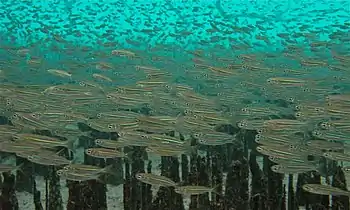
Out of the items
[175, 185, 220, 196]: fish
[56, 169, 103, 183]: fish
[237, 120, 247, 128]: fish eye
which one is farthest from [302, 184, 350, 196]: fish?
[56, 169, 103, 183]: fish

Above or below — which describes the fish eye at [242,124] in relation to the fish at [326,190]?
above

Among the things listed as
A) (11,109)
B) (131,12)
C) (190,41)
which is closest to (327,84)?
(11,109)

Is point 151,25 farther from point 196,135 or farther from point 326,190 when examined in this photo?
point 326,190

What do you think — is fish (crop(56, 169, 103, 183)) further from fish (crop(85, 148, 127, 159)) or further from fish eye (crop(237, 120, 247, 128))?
fish eye (crop(237, 120, 247, 128))

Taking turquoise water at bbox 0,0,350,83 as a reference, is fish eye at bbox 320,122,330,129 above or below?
below

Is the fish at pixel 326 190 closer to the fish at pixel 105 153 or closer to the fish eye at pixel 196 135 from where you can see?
the fish eye at pixel 196 135

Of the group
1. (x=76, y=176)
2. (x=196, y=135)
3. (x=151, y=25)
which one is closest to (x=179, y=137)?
(x=196, y=135)

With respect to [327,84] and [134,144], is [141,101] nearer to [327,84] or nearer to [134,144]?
[134,144]

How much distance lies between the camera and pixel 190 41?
14.0m

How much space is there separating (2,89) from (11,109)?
0.56 m

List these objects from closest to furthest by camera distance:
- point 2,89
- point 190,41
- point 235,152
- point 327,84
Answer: point 235,152, point 2,89, point 327,84, point 190,41

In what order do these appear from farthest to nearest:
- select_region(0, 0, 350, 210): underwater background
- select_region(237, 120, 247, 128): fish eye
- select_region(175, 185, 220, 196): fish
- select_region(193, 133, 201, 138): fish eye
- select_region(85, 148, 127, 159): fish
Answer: select_region(237, 120, 247, 128): fish eye → select_region(193, 133, 201, 138): fish eye → select_region(85, 148, 127, 159): fish → select_region(0, 0, 350, 210): underwater background → select_region(175, 185, 220, 196): fish

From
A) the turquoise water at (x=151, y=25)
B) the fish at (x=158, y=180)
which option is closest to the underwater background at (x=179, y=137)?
the fish at (x=158, y=180)

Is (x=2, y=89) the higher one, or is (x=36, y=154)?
(x=2, y=89)
